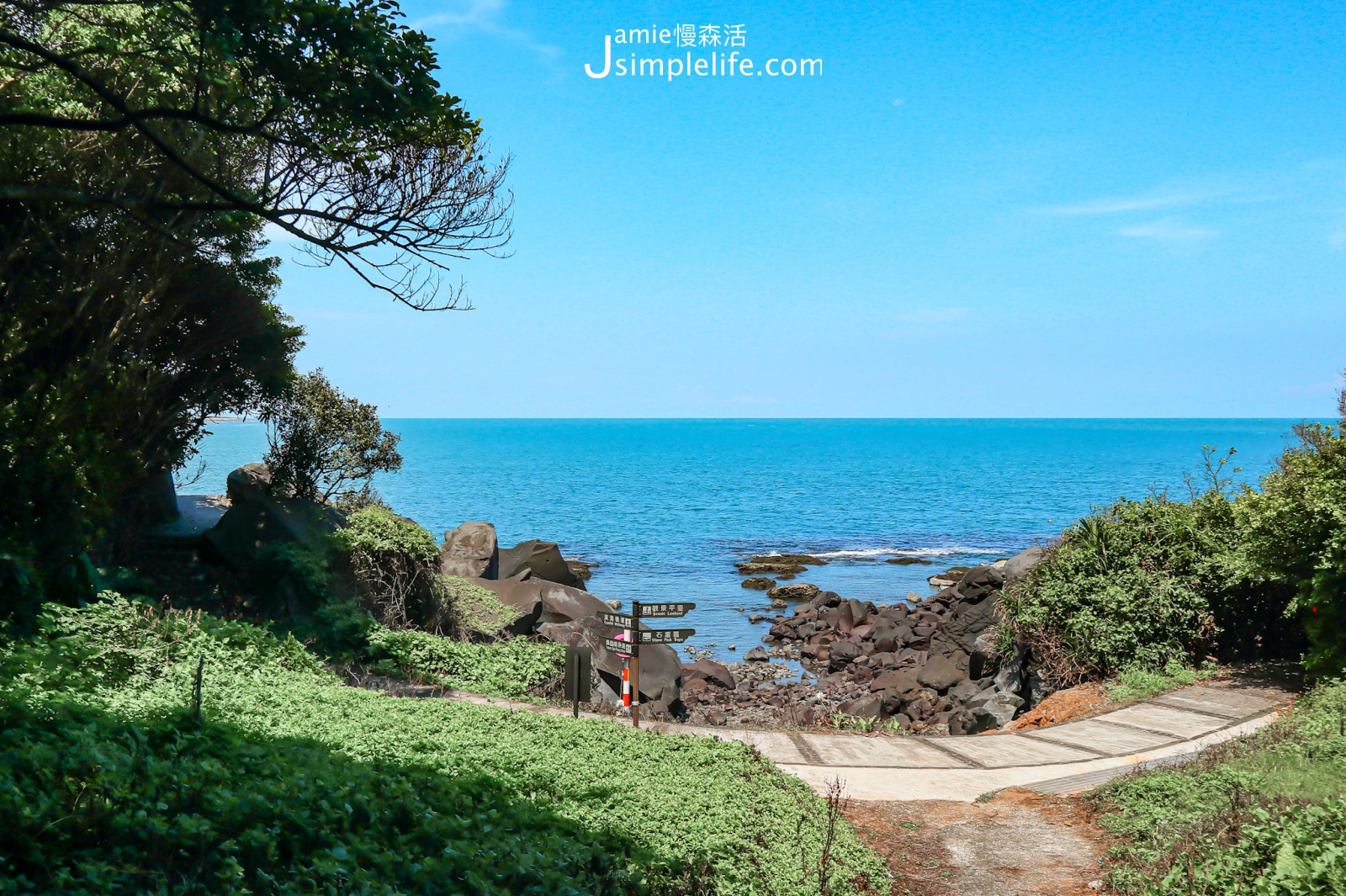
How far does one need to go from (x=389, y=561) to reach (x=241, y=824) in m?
11.1

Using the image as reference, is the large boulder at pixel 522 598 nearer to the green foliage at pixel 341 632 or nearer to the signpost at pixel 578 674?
the green foliage at pixel 341 632

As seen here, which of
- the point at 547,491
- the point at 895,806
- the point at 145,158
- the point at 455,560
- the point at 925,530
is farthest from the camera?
the point at 547,491

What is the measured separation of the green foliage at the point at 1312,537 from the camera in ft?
36.1

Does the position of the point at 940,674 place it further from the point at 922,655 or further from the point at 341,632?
the point at 341,632

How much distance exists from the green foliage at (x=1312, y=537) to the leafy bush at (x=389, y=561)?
13505 mm

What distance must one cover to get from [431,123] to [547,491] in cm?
6748

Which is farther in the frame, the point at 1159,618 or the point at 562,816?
the point at 1159,618

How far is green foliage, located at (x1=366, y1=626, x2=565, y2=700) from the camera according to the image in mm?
13258

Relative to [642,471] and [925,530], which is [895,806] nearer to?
[925,530]

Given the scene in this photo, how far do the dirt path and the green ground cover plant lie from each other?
1.45 feet

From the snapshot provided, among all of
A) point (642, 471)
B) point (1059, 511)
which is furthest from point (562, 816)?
point (642, 471)

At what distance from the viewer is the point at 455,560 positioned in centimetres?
2372

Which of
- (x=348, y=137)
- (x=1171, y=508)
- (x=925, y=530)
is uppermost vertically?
(x=348, y=137)

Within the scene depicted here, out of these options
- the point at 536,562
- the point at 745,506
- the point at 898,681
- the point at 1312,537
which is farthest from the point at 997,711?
the point at 745,506
